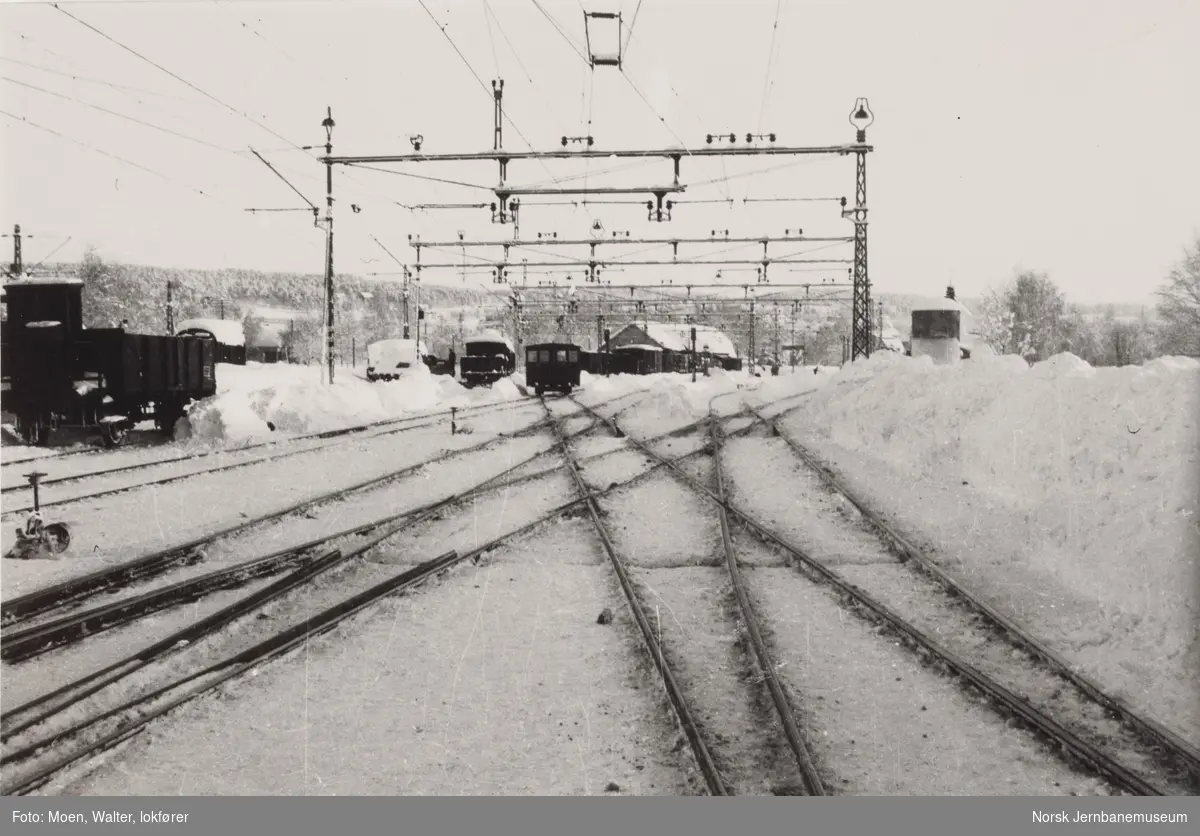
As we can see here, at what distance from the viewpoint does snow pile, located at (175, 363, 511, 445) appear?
1906 centimetres

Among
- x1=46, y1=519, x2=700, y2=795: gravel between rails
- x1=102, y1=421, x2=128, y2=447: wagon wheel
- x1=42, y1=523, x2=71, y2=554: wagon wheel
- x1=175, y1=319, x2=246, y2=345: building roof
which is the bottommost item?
x1=46, y1=519, x2=700, y2=795: gravel between rails

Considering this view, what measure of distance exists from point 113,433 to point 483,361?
31692 mm

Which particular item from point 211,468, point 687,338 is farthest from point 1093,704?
point 687,338

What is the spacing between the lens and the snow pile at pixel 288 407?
19.1 metres

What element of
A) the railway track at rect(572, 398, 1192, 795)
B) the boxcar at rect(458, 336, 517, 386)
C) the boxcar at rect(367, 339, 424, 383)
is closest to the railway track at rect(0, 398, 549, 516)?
the railway track at rect(572, 398, 1192, 795)

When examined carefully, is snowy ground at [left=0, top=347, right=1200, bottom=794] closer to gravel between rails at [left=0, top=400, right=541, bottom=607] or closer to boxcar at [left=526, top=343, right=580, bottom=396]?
gravel between rails at [left=0, top=400, right=541, bottom=607]

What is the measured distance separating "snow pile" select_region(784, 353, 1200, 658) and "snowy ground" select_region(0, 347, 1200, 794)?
0.03 metres

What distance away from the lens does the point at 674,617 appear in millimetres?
6754

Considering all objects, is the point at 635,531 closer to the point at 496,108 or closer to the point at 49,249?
the point at 496,108

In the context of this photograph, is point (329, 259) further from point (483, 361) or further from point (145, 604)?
point (483, 361)

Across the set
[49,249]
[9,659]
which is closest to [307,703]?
[9,659]

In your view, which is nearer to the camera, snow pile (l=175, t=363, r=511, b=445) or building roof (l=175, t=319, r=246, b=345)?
snow pile (l=175, t=363, r=511, b=445)

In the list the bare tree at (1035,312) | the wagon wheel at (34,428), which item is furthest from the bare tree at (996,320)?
the wagon wheel at (34,428)
